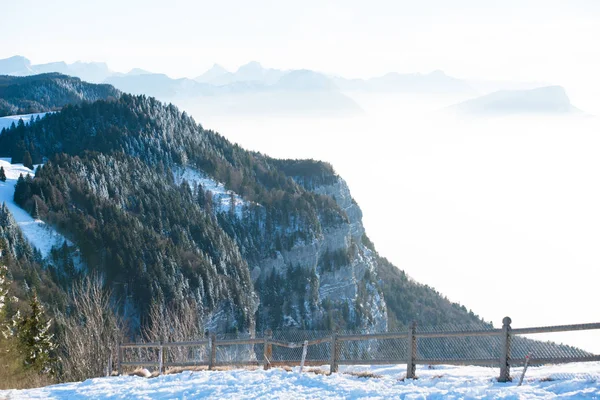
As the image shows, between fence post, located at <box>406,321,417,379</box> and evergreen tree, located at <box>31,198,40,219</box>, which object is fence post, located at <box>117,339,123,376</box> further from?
evergreen tree, located at <box>31,198,40,219</box>

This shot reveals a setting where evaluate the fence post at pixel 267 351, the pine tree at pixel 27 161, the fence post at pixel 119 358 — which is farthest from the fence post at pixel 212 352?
the pine tree at pixel 27 161

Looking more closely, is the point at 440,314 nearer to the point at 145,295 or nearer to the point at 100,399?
the point at 145,295

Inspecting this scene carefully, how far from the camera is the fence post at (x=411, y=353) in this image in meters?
18.1

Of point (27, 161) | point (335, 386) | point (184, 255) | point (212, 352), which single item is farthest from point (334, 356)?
point (27, 161)

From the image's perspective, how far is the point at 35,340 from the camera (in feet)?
152

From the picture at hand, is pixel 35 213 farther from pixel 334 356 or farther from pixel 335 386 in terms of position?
pixel 335 386

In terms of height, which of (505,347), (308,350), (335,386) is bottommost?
(308,350)

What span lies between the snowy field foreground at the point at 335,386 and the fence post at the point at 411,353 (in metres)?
0.46

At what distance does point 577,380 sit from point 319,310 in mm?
162063

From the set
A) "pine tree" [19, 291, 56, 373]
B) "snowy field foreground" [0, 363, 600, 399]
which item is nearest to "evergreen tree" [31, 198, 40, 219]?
"pine tree" [19, 291, 56, 373]

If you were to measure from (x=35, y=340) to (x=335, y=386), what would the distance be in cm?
3496

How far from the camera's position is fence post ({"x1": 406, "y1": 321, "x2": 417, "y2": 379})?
18.1 metres

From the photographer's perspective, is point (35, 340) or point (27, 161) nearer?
point (35, 340)

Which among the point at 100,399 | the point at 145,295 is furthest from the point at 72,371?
the point at 145,295
